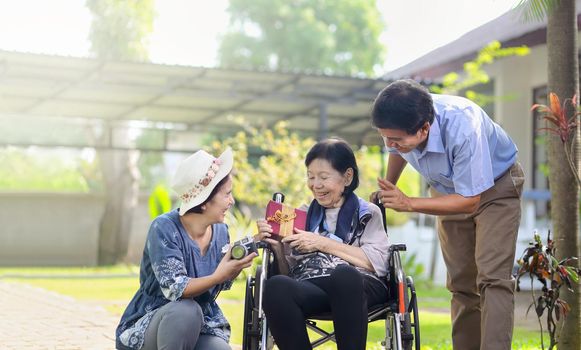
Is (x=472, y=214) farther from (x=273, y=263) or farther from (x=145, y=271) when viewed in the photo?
(x=145, y=271)

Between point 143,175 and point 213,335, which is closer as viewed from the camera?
point 213,335

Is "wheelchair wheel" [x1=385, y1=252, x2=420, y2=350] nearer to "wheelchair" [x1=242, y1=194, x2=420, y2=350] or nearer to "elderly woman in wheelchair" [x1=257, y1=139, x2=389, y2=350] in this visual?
"wheelchair" [x1=242, y1=194, x2=420, y2=350]

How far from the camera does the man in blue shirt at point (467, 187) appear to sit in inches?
155

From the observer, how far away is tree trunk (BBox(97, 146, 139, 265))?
16.3 m

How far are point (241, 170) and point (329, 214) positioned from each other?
9951mm

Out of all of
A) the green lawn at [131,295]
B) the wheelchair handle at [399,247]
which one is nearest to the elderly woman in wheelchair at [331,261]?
the wheelchair handle at [399,247]

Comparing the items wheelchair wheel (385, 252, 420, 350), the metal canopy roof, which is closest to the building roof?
the metal canopy roof

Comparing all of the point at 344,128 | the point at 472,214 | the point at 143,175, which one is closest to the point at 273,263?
the point at 472,214

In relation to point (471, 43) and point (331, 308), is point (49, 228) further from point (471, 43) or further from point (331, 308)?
point (331, 308)

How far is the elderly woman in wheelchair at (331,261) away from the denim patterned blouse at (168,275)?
23 centimetres

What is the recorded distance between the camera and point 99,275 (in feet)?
41.2

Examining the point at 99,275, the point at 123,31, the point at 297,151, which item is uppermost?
the point at 123,31

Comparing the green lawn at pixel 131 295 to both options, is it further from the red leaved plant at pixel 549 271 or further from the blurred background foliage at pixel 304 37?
the blurred background foliage at pixel 304 37

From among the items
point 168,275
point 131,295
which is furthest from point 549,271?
point 131,295
